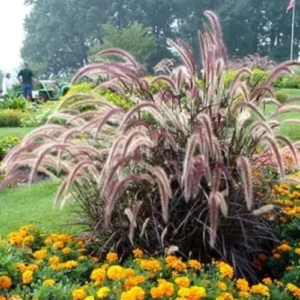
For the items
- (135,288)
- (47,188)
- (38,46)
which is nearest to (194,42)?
(38,46)

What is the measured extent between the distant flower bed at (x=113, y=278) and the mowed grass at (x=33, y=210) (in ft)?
1.77

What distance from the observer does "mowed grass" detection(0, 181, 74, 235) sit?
378 centimetres

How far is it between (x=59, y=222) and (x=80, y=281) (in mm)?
1197

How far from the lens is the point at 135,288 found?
2133 mm

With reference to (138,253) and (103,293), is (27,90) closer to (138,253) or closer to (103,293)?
(138,253)

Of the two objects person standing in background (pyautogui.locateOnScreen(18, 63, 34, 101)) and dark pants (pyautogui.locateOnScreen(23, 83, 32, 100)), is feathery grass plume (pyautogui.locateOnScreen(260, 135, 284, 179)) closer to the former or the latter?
person standing in background (pyautogui.locateOnScreen(18, 63, 34, 101))

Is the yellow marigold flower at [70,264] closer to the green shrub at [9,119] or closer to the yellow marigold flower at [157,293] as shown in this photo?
the yellow marigold flower at [157,293]

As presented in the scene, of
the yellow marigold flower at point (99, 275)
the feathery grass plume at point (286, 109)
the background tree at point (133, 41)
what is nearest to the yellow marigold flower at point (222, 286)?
the yellow marigold flower at point (99, 275)

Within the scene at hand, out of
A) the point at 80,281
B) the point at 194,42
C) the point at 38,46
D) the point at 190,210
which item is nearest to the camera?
the point at 80,281

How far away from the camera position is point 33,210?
4.27 metres

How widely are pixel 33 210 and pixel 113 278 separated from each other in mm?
2101

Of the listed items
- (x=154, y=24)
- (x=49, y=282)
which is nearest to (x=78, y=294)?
(x=49, y=282)

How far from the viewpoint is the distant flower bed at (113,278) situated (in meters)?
2.18

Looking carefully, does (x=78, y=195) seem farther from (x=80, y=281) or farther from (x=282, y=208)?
(x=282, y=208)
